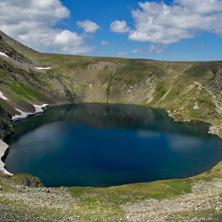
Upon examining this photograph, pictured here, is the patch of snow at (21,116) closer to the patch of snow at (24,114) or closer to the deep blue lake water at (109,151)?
the patch of snow at (24,114)

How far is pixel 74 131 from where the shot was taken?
4021 inches

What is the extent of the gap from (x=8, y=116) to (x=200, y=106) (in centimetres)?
10815

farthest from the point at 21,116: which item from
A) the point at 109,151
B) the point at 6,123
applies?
the point at 109,151

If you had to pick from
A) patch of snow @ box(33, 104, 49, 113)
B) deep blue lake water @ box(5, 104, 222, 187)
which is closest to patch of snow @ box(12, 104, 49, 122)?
patch of snow @ box(33, 104, 49, 113)

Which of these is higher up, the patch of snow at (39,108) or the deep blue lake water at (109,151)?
the patch of snow at (39,108)

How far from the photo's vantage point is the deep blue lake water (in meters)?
57.6

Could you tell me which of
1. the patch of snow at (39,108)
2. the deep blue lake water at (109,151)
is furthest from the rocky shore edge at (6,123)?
the deep blue lake water at (109,151)

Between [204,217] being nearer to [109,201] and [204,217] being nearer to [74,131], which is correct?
[109,201]

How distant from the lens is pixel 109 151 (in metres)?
74.9

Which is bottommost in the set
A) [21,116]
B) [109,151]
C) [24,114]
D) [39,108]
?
[109,151]

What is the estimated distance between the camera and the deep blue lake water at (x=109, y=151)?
57.6 metres

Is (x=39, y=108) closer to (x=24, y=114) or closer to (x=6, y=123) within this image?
(x=24, y=114)

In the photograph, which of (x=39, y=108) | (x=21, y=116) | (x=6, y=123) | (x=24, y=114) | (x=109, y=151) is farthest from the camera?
(x=39, y=108)

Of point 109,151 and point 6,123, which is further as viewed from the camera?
point 6,123
